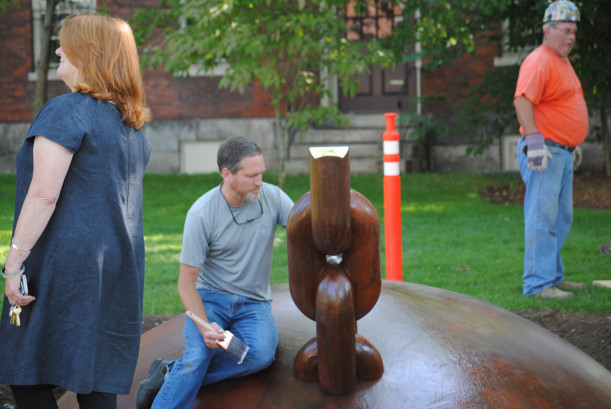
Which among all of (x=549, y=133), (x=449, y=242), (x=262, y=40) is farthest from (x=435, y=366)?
(x=262, y=40)

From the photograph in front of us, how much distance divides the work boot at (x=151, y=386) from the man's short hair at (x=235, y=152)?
2.51ft

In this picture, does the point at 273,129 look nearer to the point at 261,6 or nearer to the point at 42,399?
the point at 261,6

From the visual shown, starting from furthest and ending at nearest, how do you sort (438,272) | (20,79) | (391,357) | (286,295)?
(20,79)
(438,272)
(286,295)
(391,357)

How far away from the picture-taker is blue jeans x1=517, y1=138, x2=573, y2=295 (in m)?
5.82

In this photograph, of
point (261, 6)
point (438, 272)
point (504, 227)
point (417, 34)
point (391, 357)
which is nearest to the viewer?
point (391, 357)

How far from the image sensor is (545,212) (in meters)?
5.85

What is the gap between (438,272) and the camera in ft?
22.2

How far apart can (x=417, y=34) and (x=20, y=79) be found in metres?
9.40

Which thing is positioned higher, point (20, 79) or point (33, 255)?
point (20, 79)

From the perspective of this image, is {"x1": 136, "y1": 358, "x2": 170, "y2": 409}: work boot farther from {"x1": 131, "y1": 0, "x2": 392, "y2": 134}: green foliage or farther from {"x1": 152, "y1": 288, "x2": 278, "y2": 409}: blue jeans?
{"x1": 131, "y1": 0, "x2": 392, "y2": 134}: green foliage

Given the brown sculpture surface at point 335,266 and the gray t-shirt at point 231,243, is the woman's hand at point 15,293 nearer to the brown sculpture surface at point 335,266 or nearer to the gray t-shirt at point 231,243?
the gray t-shirt at point 231,243

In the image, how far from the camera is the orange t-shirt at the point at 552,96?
19.2 feet

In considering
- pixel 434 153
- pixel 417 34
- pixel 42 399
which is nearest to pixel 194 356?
pixel 42 399

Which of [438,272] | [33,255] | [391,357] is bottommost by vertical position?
[438,272]
